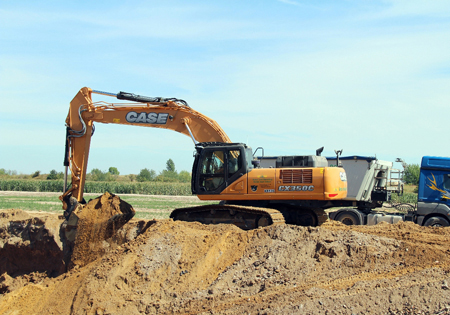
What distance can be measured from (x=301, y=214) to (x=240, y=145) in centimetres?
282

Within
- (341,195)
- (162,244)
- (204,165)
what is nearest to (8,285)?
(162,244)

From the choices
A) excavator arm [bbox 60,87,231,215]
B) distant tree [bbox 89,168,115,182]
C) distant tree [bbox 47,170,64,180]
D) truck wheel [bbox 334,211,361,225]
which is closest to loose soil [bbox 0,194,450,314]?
excavator arm [bbox 60,87,231,215]

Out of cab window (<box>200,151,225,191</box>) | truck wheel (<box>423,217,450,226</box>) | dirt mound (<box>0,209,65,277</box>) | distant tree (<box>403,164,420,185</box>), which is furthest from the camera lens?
distant tree (<box>403,164,420,185</box>)

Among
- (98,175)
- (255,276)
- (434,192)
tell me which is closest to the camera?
(255,276)

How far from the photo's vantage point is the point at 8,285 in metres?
12.4

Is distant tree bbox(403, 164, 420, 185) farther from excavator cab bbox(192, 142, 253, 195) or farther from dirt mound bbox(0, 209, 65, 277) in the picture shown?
dirt mound bbox(0, 209, 65, 277)

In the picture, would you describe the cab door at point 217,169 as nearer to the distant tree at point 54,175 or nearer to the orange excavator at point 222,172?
the orange excavator at point 222,172

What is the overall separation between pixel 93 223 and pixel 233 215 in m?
3.95

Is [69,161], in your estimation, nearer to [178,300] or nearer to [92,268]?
[92,268]

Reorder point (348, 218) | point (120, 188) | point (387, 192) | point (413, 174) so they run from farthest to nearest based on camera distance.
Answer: point (120, 188) → point (413, 174) → point (387, 192) → point (348, 218)

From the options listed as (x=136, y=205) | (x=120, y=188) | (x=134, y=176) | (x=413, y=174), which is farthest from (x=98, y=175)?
(x=413, y=174)

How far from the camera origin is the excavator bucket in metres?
11.7

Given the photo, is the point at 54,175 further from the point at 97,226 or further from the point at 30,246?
the point at 97,226

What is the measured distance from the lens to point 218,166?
11758 millimetres
